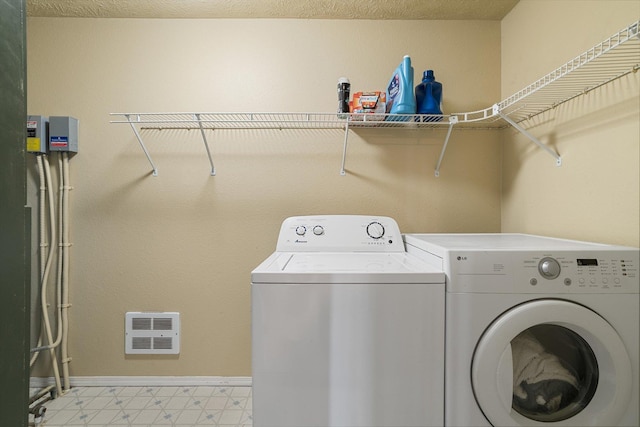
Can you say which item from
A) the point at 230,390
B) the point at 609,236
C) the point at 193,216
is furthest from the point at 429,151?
the point at 230,390

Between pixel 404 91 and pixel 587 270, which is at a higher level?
pixel 404 91

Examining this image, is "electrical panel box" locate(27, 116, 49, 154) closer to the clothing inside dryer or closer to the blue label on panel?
the blue label on panel

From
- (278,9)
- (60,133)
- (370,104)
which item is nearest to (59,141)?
(60,133)

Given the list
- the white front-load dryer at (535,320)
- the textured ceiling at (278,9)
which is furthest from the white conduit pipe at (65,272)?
the white front-load dryer at (535,320)

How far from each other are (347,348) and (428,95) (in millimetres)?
1338

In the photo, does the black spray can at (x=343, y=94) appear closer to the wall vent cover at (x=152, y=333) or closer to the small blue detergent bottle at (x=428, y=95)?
the small blue detergent bottle at (x=428, y=95)

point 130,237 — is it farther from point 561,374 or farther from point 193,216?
point 561,374

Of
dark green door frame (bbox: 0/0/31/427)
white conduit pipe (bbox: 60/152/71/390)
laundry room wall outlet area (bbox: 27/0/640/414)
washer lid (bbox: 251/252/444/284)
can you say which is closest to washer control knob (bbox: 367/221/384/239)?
laundry room wall outlet area (bbox: 27/0/640/414)

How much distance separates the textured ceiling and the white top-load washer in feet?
4.96

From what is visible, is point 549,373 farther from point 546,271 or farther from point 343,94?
point 343,94

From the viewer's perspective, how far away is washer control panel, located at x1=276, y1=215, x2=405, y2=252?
1475 millimetres

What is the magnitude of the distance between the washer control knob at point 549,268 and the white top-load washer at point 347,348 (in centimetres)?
32

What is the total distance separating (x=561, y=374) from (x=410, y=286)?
64 centimetres

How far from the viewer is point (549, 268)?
Result: 907mm
